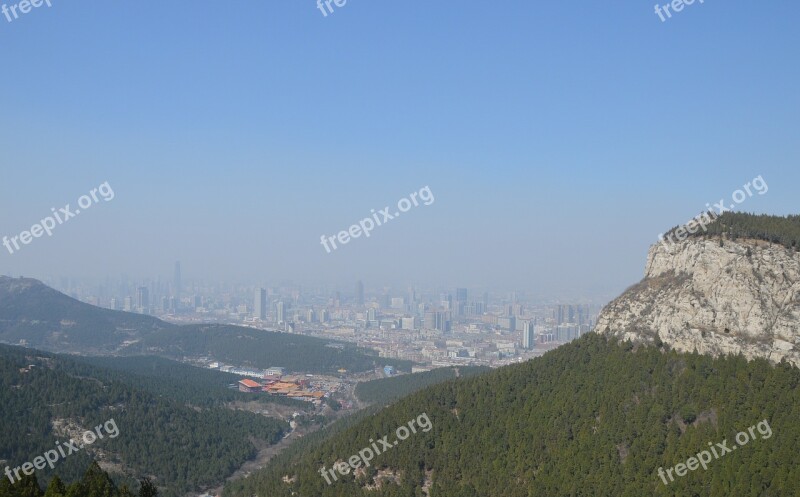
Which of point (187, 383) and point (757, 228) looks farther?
point (187, 383)

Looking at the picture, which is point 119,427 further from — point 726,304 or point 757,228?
point 757,228

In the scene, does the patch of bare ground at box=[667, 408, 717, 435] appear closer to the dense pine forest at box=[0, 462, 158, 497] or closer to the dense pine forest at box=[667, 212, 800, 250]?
the dense pine forest at box=[667, 212, 800, 250]

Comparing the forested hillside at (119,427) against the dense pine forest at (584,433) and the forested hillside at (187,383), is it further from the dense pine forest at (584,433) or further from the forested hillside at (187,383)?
the dense pine forest at (584,433)

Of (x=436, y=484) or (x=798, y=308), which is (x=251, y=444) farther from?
(x=798, y=308)

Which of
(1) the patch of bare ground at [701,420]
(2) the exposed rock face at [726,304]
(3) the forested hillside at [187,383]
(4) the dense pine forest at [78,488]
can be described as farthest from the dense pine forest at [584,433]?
(3) the forested hillside at [187,383]

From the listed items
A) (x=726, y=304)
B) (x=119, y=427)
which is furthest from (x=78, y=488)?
(x=726, y=304)

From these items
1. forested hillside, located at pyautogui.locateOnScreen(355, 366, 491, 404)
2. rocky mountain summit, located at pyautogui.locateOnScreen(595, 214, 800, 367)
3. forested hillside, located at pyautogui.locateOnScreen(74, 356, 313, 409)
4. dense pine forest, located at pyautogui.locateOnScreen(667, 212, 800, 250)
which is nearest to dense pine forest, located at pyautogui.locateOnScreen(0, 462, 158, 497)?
rocky mountain summit, located at pyautogui.locateOnScreen(595, 214, 800, 367)

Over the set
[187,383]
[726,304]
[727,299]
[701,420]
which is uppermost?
[187,383]
